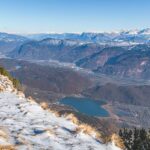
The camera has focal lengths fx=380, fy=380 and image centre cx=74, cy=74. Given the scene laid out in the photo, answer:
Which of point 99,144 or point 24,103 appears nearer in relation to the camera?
point 99,144

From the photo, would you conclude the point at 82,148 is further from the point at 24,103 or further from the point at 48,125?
the point at 24,103

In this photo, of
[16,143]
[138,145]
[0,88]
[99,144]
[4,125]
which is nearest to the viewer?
[16,143]

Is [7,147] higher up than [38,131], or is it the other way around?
[7,147]

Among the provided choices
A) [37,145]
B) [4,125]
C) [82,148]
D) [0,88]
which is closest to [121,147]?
[82,148]

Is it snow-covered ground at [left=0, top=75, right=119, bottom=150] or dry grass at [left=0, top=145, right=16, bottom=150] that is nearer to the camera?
dry grass at [left=0, top=145, right=16, bottom=150]

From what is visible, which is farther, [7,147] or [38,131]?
[38,131]

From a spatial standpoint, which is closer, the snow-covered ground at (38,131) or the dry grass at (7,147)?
the dry grass at (7,147)

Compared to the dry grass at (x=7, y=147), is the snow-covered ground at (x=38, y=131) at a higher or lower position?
lower

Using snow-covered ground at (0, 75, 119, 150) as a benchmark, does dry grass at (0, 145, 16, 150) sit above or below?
above
